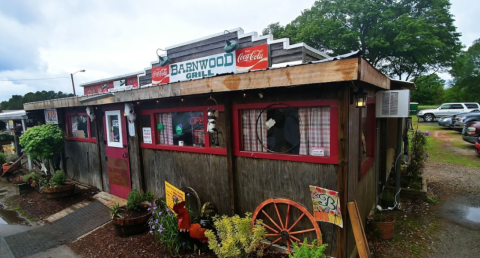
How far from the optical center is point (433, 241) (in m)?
4.29

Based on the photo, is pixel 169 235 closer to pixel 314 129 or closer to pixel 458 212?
pixel 314 129

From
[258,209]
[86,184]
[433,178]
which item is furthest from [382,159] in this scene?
[86,184]

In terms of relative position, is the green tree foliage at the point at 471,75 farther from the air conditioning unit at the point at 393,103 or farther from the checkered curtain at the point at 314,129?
the checkered curtain at the point at 314,129

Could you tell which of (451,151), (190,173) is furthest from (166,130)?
(451,151)

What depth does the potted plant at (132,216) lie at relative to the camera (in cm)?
466

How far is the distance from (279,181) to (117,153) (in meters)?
4.63

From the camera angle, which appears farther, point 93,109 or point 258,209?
point 93,109

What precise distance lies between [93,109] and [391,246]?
7349 mm

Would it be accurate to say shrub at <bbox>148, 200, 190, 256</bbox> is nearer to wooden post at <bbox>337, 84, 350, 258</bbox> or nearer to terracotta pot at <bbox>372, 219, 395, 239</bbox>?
wooden post at <bbox>337, 84, 350, 258</bbox>

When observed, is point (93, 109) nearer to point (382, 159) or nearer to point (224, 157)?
point (224, 157)

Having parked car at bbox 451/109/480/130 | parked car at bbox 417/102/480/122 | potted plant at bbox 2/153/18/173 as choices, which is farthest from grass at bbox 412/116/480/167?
potted plant at bbox 2/153/18/173

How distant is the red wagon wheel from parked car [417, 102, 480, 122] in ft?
73.8

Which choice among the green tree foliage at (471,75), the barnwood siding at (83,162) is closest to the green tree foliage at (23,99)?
the barnwood siding at (83,162)

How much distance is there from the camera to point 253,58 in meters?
A: 6.14
